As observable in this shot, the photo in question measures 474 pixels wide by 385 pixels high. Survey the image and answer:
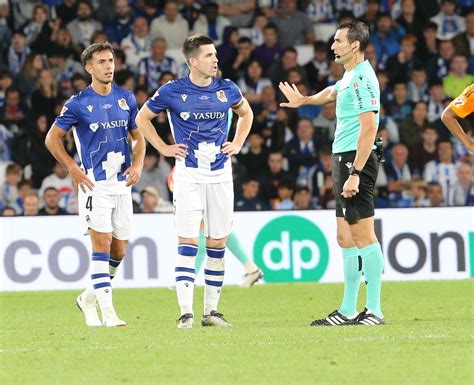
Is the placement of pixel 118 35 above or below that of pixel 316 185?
above

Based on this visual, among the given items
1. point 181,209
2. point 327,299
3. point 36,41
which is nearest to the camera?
point 181,209

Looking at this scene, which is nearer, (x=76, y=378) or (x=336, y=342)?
(x=76, y=378)

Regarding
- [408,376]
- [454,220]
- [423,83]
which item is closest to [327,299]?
[454,220]

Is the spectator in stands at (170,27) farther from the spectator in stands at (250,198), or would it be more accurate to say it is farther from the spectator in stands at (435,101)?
the spectator in stands at (435,101)

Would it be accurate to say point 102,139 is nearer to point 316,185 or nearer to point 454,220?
point 454,220

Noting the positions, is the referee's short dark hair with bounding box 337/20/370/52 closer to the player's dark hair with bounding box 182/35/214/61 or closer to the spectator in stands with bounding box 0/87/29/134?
the player's dark hair with bounding box 182/35/214/61

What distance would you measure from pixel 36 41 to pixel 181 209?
10.6 m

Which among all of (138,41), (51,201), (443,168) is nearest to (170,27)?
(138,41)

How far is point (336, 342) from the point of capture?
916 centimetres

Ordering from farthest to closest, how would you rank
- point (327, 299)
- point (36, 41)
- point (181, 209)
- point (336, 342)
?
point (36, 41) < point (327, 299) < point (181, 209) < point (336, 342)

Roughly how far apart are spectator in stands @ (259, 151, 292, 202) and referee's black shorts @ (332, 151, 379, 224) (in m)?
7.91

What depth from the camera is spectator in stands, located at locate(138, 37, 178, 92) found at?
20281mm

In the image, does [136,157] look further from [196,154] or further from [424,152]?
[424,152]

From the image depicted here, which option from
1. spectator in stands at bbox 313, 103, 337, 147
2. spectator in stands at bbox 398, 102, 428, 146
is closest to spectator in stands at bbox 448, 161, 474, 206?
spectator in stands at bbox 398, 102, 428, 146
